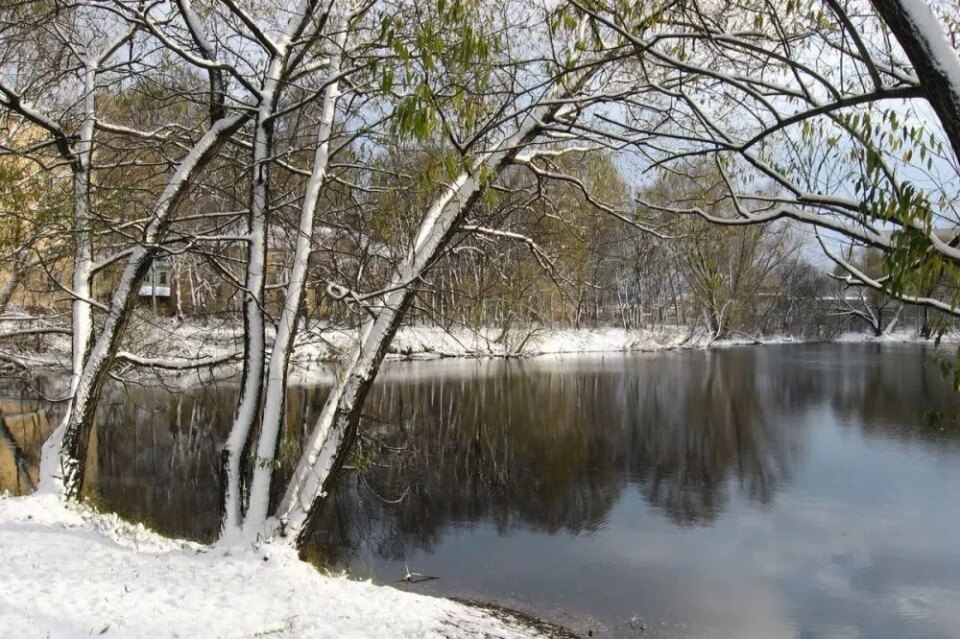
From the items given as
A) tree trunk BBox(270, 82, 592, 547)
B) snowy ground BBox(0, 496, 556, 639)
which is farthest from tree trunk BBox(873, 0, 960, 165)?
snowy ground BBox(0, 496, 556, 639)

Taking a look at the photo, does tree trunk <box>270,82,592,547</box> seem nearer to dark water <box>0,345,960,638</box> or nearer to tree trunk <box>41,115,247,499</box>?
dark water <box>0,345,960,638</box>

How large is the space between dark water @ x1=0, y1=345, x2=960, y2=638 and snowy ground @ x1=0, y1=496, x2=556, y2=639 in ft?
4.56

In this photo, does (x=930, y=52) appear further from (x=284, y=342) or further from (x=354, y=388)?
(x=284, y=342)

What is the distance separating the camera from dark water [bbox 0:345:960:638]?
7.86 m

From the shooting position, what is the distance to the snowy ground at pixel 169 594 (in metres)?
3.90

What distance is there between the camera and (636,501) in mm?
11617

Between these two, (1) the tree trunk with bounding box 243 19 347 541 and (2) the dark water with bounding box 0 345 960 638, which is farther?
(2) the dark water with bounding box 0 345 960 638

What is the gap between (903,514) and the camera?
428 inches

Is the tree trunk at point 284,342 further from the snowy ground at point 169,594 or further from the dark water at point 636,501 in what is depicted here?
the dark water at point 636,501

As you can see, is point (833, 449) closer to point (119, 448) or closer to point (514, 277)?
point (514, 277)

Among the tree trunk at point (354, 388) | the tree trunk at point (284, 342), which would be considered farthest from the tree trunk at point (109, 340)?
the tree trunk at point (354, 388)

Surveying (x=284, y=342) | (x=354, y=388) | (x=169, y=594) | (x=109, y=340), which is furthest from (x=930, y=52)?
(x=109, y=340)

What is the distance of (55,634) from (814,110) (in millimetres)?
4399

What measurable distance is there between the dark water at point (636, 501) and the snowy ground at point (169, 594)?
139 cm
